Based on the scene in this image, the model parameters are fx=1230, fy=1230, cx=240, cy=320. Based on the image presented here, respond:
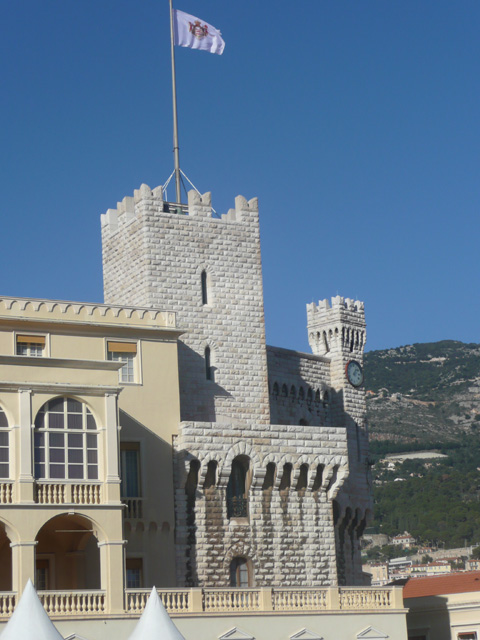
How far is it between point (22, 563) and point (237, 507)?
37.7 feet

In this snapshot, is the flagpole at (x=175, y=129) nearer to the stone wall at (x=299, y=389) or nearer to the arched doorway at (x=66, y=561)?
the stone wall at (x=299, y=389)

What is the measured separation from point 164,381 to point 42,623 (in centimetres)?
1583

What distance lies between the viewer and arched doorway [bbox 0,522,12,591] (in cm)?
3997

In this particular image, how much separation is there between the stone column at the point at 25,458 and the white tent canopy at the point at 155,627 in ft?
21.4

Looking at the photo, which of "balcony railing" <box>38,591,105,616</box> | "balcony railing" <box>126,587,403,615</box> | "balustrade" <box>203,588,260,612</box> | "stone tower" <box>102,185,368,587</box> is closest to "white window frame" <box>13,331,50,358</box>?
"stone tower" <box>102,185,368,587</box>

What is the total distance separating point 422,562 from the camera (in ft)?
529

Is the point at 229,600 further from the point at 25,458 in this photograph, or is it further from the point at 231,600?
the point at 25,458

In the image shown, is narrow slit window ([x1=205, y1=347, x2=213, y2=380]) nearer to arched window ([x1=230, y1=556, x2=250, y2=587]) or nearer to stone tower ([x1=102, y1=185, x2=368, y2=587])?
stone tower ([x1=102, y1=185, x2=368, y2=587])

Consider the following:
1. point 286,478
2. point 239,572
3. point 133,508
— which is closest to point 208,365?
point 286,478

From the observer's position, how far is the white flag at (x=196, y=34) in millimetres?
53094

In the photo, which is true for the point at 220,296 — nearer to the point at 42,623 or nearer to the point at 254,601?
the point at 254,601

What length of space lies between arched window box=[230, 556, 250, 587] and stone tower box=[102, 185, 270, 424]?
5752 mm

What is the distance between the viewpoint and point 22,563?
3584 cm

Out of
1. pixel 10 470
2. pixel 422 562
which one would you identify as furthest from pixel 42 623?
pixel 422 562
